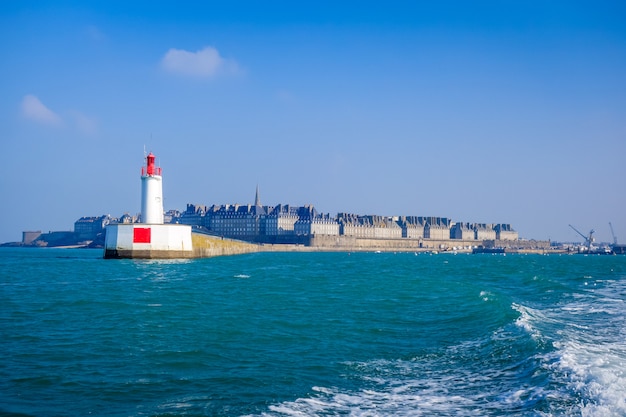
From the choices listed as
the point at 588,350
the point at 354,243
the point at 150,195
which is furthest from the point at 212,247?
the point at 354,243

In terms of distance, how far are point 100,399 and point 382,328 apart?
9427 mm

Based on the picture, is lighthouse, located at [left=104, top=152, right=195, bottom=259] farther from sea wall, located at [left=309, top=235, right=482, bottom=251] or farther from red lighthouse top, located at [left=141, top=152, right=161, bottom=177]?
sea wall, located at [left=309, top=235, right=482, bottom=251]

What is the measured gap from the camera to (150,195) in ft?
175

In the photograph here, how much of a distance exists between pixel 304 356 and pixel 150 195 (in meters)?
42.1

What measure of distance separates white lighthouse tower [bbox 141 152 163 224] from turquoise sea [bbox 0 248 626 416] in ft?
93.5

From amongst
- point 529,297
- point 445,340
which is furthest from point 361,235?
point 445,340

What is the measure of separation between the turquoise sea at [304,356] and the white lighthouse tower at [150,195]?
28.5m

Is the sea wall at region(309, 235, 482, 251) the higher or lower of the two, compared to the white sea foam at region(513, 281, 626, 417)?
higher

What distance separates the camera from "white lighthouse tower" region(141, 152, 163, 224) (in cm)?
5338

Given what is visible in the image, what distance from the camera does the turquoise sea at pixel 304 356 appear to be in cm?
994

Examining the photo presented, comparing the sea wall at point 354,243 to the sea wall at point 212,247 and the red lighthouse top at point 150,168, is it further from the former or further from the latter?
the red lighthouse top at point 150,168

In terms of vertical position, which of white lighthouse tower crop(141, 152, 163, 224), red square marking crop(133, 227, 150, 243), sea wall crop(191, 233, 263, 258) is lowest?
sea wall crop(191, 233, 263, 258)

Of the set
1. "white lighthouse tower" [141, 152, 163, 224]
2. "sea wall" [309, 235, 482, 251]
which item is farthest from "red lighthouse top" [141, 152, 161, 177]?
"sea wall" [309, 235, 482, 251]

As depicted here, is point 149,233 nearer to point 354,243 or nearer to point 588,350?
point 588,350
